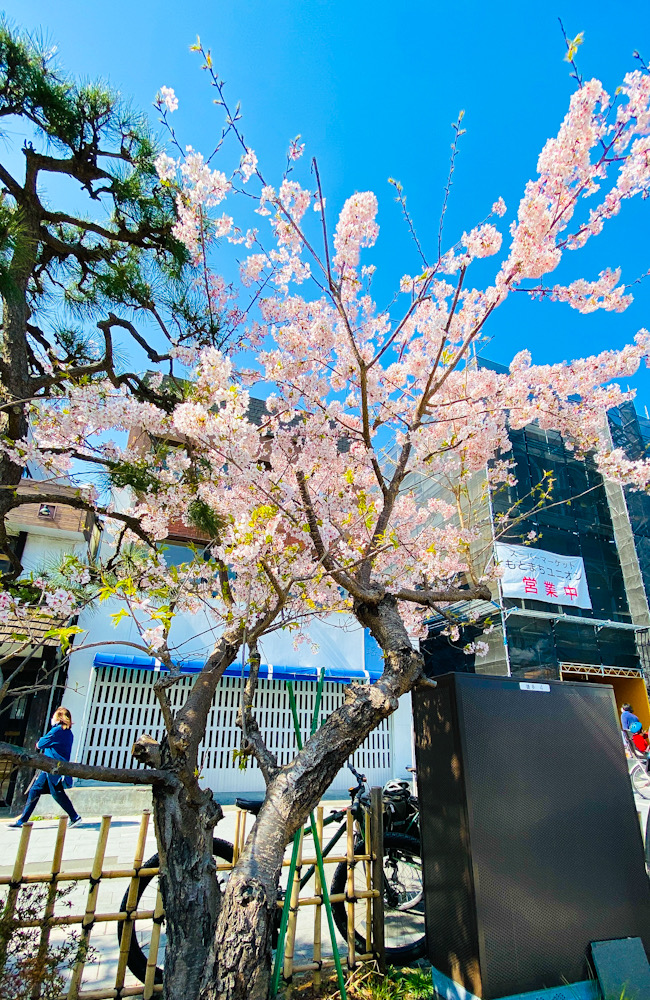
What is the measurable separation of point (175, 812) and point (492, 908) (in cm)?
136

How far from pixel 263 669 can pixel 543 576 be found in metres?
6.22

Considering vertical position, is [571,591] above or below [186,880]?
above

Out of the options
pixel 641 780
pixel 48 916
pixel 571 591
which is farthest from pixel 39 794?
pixel 571 591

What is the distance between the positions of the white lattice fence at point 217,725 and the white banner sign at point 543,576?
12.7ft

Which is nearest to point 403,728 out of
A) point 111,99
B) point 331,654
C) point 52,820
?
point 331,654

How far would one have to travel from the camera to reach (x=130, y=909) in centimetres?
231

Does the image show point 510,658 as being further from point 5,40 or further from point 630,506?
point 5,40

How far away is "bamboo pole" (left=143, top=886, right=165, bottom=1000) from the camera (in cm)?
218

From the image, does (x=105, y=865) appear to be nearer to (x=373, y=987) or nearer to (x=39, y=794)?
(x=39, y=794)

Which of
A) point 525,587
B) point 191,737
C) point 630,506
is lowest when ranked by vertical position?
point 191,737

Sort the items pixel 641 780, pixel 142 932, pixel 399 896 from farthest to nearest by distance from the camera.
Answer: pixel 641 780 → pixel 399 896 → pixel 142 932

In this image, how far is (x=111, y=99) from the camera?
323 centimetres

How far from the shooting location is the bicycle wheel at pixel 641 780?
6564mm

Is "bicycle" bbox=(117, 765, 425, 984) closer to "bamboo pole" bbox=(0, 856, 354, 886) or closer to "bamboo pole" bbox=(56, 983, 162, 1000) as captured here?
"bamboo pole" bbox=(0, 856, 354, 886)
